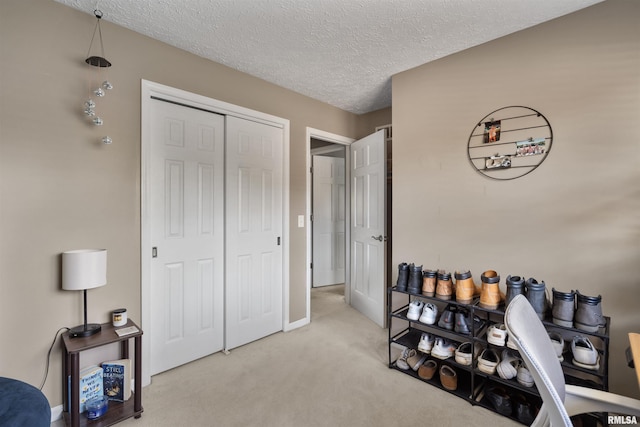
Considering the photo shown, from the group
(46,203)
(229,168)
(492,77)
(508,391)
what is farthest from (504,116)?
(46,203)

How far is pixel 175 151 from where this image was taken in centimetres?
217

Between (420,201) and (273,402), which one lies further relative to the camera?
(420,201)

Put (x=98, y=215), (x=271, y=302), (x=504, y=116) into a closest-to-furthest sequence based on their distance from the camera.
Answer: (x=98, y=215)
(x=504, y=116)
(x=271, y=302)

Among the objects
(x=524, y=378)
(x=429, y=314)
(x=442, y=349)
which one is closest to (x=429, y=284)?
(x=429, y=314)

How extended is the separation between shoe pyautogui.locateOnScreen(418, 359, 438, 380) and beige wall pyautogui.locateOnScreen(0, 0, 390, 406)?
6.73ft

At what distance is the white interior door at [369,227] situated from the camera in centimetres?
299

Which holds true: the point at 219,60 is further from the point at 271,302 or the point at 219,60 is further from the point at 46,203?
the point at 271,302

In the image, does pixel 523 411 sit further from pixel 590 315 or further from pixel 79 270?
pixel 79 270

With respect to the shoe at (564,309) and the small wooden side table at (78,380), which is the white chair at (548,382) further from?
the small wooden side table at (78,380)

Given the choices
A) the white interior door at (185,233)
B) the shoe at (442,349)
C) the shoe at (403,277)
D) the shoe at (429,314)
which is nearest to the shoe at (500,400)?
the shoe at (442,349)

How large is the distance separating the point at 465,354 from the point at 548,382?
127 cm

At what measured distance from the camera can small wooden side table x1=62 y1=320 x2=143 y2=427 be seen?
1510 millimetres

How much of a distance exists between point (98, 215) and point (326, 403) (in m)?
1.88

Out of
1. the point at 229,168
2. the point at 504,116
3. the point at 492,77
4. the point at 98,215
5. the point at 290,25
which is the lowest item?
the point at 98,215
